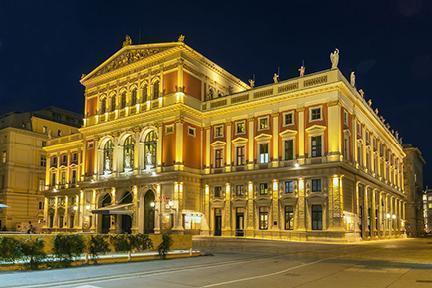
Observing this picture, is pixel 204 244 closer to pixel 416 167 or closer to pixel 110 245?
pixel 110 245

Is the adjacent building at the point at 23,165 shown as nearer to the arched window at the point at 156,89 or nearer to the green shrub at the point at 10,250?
the arched window at the point at 156,89

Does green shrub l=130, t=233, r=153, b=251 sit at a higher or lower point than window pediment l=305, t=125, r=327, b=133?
lower

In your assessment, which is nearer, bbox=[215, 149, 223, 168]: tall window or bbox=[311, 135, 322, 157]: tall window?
bbox=[311, 135, 322, 157]: tall window

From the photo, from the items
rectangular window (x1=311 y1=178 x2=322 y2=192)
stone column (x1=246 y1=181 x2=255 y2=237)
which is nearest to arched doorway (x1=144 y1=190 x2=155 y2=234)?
stone column (x1=246 y1=181 x2=255 y2=237)

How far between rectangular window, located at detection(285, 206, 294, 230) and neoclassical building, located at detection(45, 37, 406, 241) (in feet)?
0.33

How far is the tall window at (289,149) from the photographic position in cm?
4750

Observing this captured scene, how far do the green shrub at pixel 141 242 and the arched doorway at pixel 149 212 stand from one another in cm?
2778

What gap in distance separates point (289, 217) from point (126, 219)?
21.6 meters

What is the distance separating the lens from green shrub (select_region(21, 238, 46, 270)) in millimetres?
19859

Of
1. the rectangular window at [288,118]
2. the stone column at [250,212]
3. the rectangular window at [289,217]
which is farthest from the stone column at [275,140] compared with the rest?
the rectangular window at [289,217]

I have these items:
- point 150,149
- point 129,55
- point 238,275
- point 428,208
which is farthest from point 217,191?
point 428,208

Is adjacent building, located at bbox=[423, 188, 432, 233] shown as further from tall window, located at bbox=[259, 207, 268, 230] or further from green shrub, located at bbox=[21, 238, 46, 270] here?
green shrub, located at bbox=[21, 238, 46, 270]

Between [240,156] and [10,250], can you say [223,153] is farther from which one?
[10,250]

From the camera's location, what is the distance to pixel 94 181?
60.4 m
